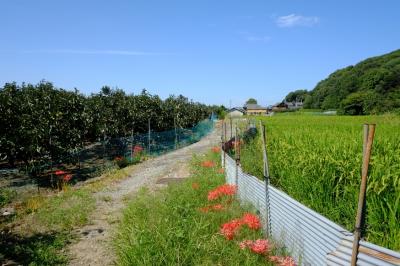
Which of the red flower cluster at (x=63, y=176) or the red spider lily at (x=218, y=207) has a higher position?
the red spider lily at (x=218, y=207)

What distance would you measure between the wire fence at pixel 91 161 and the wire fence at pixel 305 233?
30.5ft

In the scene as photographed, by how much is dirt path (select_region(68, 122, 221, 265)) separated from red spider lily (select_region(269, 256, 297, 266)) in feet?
8.77

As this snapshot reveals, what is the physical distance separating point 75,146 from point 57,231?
9588mm

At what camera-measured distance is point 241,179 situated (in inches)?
293

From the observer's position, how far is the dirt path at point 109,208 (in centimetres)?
Result: 635

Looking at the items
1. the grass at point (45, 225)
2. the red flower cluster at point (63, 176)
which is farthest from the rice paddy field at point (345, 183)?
the red flower cluster at point (63, 176)

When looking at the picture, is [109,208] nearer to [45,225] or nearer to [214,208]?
[45,225]

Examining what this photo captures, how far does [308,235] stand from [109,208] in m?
6.55

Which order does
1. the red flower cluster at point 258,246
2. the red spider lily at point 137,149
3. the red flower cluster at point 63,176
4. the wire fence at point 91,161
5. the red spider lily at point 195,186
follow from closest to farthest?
the red flower cluster at point 258,246, the red spider lily at point 195,186, the red flower cluster at point 63,176, the wire fence at point 91,161, the red spider lily at point 137,149

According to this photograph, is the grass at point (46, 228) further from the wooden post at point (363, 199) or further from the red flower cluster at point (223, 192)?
the wooden post at point (363, 199)

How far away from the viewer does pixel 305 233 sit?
4219mm

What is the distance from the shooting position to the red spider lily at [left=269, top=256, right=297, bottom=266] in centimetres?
419

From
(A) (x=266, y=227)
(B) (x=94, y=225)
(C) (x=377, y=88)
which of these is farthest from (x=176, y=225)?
(C) (x=377, y=88)

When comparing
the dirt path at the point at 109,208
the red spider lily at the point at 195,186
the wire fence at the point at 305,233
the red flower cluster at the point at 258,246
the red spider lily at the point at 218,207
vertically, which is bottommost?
→ the dirt path at the point at 109,208
